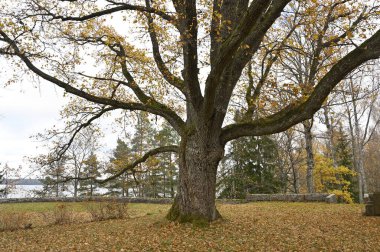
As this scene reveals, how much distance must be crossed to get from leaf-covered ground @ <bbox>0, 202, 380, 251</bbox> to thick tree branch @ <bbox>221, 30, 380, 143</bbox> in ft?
8.58

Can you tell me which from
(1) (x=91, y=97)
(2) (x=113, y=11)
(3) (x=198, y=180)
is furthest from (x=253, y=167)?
(2) (x=113, y=11)

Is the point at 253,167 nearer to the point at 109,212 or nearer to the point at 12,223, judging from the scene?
the point at 109,212

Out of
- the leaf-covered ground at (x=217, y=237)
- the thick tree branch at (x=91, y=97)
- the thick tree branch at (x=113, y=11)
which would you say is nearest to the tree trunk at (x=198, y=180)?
the leaf-covered ground at (x=217, y=237)

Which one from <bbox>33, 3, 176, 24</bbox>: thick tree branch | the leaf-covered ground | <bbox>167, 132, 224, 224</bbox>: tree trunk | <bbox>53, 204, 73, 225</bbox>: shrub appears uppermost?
<bbox>33, 3, 176, 24</bbox>: thick tree branch

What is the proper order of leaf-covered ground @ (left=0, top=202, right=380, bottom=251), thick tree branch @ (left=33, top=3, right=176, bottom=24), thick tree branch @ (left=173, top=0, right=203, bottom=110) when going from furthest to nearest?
thick tree branch @ (left=33, top=3, right=176, bottom=24) < thick tree branch @ (left=173, top=0, right=203, bottom=110) < leaf-covered ground @ (left=0, top=202, right=380, bottom=251)

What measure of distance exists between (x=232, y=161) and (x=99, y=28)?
18.0 meters

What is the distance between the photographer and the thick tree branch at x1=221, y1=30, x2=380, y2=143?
6395mm

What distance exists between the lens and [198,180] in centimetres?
879

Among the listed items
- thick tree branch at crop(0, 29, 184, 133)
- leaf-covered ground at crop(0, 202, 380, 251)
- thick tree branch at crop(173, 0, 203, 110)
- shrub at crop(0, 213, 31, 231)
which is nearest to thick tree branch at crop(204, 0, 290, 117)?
thick tree branch at crop(173, 0, 203, 110)

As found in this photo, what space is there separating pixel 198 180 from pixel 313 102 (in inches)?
144

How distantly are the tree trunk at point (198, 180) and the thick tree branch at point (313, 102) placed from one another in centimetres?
63

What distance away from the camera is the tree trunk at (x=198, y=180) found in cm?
877

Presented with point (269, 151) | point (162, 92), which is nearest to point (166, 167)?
point (269, 151)

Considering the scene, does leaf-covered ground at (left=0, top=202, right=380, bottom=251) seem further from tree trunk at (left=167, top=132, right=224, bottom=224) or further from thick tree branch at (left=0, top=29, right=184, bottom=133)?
thick tree branch at (left=0, top=29, right=184, bottom=133)
